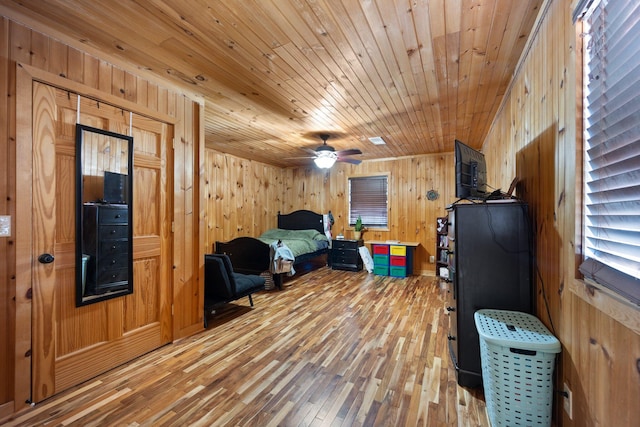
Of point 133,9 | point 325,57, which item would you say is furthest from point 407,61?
point 133,9

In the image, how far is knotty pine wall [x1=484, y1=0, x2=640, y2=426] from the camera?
95 centimetres

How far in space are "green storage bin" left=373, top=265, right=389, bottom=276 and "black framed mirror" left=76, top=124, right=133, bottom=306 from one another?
4.32m

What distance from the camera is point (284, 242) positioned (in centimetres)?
514

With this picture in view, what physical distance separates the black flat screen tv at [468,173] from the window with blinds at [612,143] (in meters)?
0.77

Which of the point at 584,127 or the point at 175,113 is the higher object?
the point at 175,113

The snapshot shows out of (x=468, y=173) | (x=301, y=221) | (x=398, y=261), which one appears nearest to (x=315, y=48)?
(x=468, y=173)

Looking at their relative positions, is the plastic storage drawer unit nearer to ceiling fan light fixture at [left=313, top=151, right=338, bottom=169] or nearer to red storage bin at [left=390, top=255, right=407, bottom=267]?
ceiling fan light fixture at [left=313, top=151, right=338, bottom=169]

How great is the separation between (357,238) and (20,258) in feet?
16.7

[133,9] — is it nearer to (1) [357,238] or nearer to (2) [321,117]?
(2) [321,117]

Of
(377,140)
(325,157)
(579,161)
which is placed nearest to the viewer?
(579,161)

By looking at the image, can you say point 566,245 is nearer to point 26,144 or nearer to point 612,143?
point 612,143

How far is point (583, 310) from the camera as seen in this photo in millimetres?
1174

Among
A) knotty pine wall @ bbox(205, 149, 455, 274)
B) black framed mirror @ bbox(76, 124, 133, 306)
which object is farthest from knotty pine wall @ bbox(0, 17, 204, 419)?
knotty pine wall @ bbox(205, 149, 455, 274)

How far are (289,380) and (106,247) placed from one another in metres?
1.83
